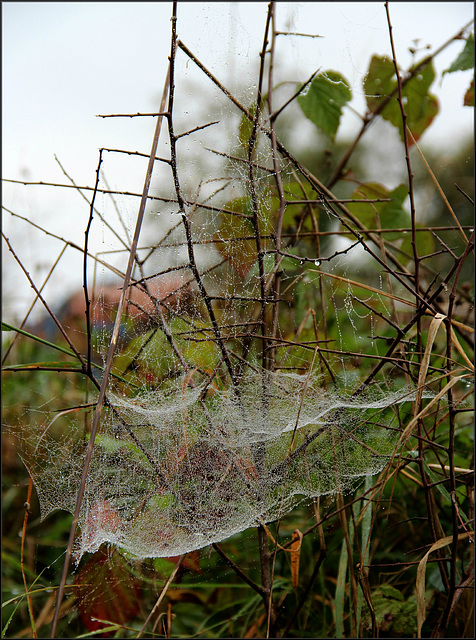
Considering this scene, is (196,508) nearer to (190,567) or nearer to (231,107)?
(190,567)

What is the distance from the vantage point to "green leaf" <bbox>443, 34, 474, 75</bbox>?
121 cm

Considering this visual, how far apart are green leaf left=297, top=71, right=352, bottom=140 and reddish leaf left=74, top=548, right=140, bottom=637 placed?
47.2 inches

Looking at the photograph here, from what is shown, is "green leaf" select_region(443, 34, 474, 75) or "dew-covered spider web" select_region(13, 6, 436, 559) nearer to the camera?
"dew-covered spider web" select_region(13, 6, 436, 559)

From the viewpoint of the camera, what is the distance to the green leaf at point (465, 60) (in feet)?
3.96

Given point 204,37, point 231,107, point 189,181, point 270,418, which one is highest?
point 204,37

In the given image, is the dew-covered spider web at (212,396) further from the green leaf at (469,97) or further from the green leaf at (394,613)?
the green leaf at (469,97)

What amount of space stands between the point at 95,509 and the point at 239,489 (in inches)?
12.4

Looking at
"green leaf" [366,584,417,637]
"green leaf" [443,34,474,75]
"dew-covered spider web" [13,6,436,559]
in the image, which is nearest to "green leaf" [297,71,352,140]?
"dew-covered spider web" [13,6,436,559]

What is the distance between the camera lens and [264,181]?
1.17 meters

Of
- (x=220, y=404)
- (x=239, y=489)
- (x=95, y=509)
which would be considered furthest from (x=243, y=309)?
(x=95, y=509)

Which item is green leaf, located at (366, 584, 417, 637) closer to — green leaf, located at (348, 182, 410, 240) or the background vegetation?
the background vegetation

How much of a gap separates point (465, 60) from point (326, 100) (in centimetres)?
36

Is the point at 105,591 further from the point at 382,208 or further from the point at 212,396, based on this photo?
the point at 382,208

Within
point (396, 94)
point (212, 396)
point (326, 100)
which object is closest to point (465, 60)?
point (396, 94)
